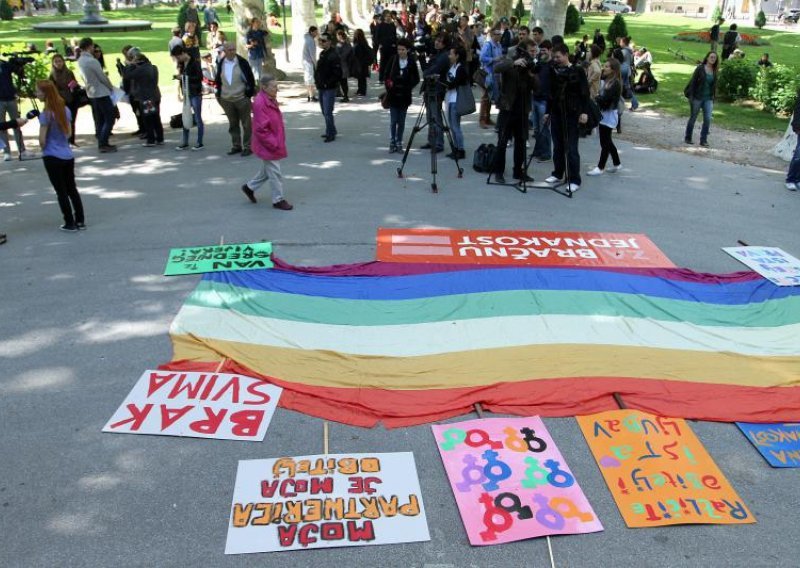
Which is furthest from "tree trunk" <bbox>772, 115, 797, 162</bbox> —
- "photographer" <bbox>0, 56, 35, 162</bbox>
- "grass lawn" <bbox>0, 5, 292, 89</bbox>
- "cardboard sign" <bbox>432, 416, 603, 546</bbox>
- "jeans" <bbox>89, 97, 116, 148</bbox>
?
"grass lawn" <bbox>0, 5, 292, 89</bbox>

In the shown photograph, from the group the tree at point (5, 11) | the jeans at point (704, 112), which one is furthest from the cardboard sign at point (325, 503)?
the tree at point (5, 11)

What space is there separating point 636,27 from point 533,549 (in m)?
48.1

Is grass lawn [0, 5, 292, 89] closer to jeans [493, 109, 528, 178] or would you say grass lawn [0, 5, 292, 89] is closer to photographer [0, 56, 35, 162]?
photographer [0, 56, 35, 162]

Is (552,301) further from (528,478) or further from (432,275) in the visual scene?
(528,478)

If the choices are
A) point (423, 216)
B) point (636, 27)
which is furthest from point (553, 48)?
point (636, 27)

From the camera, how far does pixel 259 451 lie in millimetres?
4508

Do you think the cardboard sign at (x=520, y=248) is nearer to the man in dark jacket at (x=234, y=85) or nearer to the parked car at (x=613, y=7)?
the man in dark jacket at (x=234, y=85)

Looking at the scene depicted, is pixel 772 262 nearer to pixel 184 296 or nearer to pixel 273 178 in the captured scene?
pixel 273 178

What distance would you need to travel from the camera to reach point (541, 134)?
11.5 metres

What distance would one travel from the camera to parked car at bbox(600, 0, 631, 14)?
217 feet

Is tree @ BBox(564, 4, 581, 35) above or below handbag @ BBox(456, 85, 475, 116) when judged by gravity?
above

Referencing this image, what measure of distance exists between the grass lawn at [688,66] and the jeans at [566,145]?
706cm

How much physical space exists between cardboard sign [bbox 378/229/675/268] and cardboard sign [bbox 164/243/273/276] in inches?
54.0

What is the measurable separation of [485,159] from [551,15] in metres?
6.30
